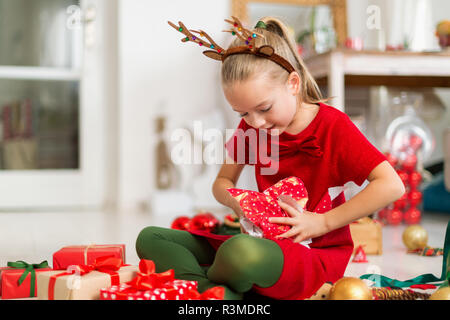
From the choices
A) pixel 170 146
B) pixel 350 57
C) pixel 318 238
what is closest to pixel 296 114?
pixel 318 238

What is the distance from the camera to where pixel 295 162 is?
110 centimetres

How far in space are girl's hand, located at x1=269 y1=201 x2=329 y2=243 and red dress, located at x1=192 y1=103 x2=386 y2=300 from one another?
16 millimetres

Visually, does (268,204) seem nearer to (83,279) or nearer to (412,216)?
(83,279)

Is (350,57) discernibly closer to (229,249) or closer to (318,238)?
(318,238)

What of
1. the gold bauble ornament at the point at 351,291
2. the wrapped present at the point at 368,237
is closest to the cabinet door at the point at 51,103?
the wrapped present at the point at 368,237

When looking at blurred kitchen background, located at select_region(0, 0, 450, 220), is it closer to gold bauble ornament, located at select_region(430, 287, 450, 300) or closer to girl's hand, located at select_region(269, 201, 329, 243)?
girl's hand, located at select_region(269, 201, 329, 243)

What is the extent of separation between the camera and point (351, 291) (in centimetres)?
89

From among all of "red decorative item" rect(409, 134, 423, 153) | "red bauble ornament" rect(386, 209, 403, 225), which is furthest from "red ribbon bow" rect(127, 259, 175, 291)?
"red decorative item" rect(409, 134, 423, 153)

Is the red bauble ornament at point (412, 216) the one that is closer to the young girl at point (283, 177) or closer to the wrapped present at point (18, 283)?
the young girl at point (283, 177)

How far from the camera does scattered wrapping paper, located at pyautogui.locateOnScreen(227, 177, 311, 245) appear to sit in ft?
3.33

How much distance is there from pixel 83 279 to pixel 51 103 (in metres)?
2.17

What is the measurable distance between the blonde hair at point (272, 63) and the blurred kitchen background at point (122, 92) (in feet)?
5.57

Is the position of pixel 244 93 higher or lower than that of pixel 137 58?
lower

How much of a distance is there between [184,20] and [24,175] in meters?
1.13
